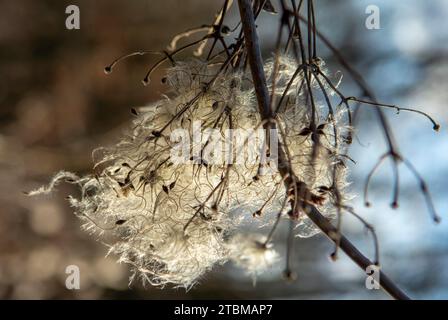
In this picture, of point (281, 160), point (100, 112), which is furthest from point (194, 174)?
point (100, 112)

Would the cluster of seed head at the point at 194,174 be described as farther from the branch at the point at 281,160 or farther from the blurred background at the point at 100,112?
the blurred background at the point at 100,112

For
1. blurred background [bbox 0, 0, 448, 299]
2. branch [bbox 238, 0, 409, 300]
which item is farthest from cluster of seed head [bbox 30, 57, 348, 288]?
blurred background [bbox 0, 0, 448, 299]

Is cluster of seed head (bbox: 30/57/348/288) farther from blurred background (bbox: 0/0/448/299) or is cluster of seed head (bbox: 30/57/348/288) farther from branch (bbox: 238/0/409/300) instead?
blurred background (bbox: 0/0/448/299)

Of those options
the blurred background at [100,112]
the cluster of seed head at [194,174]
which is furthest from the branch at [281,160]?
the blurred background at [100,112]

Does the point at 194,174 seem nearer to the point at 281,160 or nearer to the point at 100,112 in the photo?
the point at 281,160
